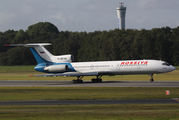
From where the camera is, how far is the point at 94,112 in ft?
58.8

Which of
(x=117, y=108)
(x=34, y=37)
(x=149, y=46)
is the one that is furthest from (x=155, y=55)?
(x=117, y=108)

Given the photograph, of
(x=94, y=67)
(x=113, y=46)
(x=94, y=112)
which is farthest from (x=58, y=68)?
(x=113, y=46)

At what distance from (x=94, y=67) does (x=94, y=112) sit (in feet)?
109

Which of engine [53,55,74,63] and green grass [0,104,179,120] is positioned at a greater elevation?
engine [53,55,74,63]

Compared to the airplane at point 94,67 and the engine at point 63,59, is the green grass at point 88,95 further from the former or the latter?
the engine at point 63,59

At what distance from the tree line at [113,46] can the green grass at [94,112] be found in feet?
289

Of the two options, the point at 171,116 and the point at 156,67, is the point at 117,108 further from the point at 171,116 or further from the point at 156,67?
the point at 156,67

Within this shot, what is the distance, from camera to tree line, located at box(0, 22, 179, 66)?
105938 mm

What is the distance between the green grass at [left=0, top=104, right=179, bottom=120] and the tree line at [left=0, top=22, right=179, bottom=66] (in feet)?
289

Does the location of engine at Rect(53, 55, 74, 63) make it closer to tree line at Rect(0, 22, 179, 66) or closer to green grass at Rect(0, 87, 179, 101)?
green grass at Rect(0, 87, 179, 101)

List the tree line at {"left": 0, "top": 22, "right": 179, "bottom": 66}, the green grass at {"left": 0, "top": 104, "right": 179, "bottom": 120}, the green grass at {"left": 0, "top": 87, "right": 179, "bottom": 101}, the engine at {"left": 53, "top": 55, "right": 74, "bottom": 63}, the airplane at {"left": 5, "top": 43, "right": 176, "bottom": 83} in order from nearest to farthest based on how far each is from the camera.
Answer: the green grass at {"left": 0, "top": 104, "right": 179, "bottom": 120} → the green grass at {"left": 0, "top": 87, "right": 179, "bottom": 101} → the airplane at {"left": 5, "top": 43, "right": 176, "bottom": 83} → the engine at {"left": 53, "top": 55, "right": 74, "bottom": 63} → the tree line at {"left": 0, "top": 22, "right": 179, "bottom": 66}

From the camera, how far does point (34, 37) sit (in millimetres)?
161000

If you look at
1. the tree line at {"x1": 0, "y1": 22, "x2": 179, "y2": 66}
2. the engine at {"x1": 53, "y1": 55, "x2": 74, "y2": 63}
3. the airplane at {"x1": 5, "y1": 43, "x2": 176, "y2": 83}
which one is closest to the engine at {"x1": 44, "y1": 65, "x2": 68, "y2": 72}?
the airplane at {"x1": 5, "y1": 43, "x2": 176, "y2": 83}

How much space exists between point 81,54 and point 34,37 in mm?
41659
